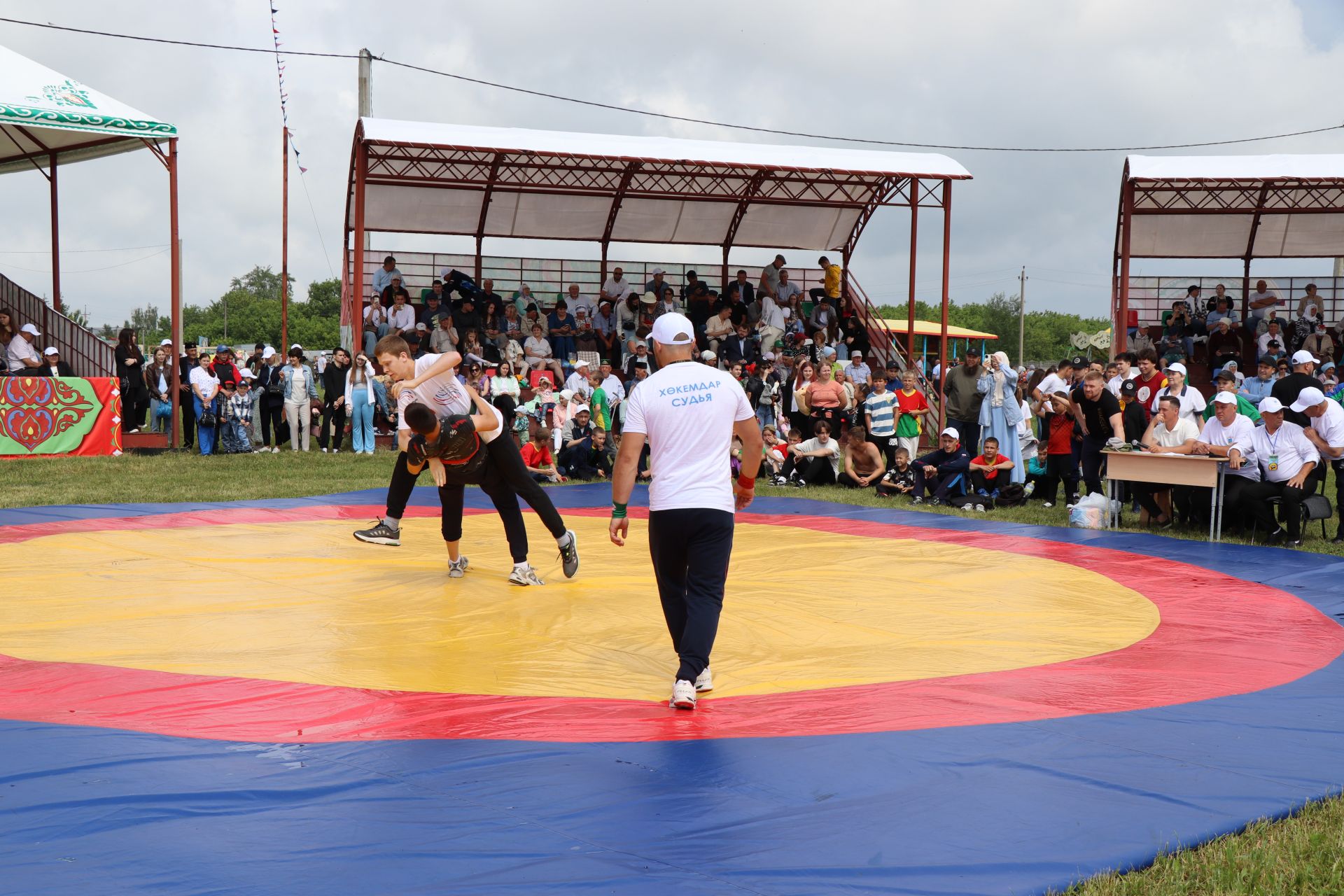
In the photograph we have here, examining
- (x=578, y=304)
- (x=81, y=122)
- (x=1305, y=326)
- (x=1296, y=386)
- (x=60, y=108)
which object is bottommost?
(x=1296, y=386)

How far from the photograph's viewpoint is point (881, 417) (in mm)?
15266

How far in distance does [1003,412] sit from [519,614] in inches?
334

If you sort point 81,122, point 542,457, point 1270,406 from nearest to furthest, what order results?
point 1270,406, point 542,457, point 81,122

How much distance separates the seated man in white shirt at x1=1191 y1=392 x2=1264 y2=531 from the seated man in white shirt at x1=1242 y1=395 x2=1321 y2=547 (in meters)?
0.06

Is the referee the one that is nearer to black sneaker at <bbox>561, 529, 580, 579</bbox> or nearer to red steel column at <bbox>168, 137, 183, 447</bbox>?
black sneaker at <bbox>561, 529, 580, 579</bbox>

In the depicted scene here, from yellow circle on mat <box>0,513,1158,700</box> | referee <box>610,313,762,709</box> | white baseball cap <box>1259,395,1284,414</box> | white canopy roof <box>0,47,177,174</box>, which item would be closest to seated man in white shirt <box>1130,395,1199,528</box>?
white baseball cap <box>1259,395,1284,414</box>

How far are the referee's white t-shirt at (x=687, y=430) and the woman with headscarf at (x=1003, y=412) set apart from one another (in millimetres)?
9063

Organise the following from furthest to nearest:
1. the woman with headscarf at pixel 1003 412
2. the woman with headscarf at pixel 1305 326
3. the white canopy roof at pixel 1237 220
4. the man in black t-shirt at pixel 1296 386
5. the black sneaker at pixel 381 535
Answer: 1. the white canopy roof at pixel 1237 220
2. the woman with headscarf at pixel 1305 326
3. the woman with headscarf at pixel 1003 412
4. the man in black t-shirt at pixel 1296 386
5. the black sneaker at pixel 381 535

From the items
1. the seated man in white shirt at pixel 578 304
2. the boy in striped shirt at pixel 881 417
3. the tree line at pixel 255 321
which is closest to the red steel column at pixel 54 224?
the seated man in white shirt at pixel 578 304

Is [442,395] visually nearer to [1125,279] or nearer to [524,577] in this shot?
[524,577]

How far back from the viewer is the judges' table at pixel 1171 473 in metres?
10.6

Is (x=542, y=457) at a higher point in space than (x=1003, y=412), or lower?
lower

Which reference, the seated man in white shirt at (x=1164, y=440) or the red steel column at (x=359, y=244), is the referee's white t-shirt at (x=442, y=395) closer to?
the seated man in white shirt at (x=1164, y=440)

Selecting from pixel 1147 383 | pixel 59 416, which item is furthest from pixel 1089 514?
pixel 59 416
